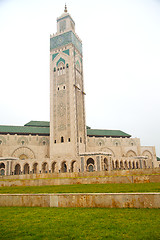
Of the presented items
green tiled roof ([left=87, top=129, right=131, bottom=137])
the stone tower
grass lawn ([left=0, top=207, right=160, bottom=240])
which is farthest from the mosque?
grass lawn ([left=0, top=207, right=160, bottom=240])

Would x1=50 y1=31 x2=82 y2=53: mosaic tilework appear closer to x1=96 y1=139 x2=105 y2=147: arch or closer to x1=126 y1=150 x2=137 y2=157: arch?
x1=96 y1=139 x2=105 y2=147: arch

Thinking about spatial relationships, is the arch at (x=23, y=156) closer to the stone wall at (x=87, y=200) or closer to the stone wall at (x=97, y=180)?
the stone wall at (x=97, y=180)

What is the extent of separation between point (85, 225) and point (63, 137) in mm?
39055

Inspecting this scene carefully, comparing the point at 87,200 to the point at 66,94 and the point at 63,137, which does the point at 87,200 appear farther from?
the point at 66,94

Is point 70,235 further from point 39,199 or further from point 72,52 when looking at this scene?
point 72,52

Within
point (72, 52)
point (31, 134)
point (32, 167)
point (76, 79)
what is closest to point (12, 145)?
point (31, 134)

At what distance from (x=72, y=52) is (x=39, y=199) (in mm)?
43217

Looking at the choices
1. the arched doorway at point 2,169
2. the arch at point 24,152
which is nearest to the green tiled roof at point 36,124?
the arch at point 24,152

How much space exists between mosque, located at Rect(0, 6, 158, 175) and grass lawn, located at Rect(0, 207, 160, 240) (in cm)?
3362

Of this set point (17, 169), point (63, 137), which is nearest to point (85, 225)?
point (63, 137)

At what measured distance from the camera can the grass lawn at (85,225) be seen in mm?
3980

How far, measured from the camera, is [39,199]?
758cm

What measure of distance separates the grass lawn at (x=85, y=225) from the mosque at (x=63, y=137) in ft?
110

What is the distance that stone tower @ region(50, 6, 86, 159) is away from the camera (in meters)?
42.8
